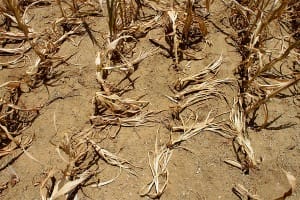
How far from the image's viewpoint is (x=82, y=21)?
150cm

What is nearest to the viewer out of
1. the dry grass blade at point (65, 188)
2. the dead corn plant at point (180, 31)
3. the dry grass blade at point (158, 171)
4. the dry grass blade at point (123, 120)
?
the dry grass blade at point (65, 188)

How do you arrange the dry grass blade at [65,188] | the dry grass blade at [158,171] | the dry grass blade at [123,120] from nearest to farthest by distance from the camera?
the dry grass blade at [65,188] → the dry grass blade at [158,171] → the dry grass blade at [123,120]

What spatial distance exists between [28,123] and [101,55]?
0.34m

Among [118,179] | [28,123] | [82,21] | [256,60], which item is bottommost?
[118,179]

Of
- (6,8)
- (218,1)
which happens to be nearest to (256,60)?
(218,1)

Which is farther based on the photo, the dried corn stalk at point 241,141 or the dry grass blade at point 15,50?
the dry grass blade at point 15,50

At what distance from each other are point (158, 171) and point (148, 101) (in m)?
0.26

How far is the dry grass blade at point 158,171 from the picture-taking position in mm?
1154

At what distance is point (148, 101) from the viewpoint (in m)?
1.32

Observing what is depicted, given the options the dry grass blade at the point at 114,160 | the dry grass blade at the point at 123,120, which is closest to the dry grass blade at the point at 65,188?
Result: the dry grass blade at the point at 114,160

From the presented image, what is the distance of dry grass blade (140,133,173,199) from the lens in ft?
3.79

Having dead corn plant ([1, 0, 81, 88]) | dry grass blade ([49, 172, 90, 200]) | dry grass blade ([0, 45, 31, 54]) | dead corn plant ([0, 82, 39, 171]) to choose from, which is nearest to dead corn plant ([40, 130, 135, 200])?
dry grass blade ([49, 172, 90, 200])

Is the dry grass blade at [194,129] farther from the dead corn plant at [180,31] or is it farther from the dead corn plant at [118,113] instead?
the dead corn plant at [180,31]

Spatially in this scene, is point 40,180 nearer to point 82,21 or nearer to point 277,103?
point 82,21
